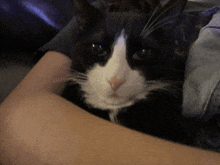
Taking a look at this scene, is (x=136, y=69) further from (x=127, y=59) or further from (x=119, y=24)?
(x=119, y=24)

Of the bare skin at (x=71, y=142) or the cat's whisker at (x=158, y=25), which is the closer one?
the bare skin at (x=71, y=142)

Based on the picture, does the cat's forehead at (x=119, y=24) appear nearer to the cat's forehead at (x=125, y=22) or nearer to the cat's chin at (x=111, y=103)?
the cat's forehead at (x=125, y=22)

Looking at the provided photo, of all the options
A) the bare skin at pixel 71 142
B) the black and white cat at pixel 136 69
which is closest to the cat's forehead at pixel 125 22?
the black and white cat at pixel 136 69

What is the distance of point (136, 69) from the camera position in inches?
22.7

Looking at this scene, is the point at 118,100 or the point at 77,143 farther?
the point at 118,100

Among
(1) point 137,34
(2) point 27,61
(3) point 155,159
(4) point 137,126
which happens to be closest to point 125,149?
(3) point 155,159

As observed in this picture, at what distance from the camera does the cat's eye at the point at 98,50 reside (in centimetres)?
60

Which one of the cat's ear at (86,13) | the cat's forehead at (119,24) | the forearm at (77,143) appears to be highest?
the cat's ear at (86,13)

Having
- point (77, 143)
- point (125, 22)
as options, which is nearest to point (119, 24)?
point (125, 22)

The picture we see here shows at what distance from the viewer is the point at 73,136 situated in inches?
16.3

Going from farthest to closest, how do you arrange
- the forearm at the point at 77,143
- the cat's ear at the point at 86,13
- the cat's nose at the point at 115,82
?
the cat's ear at the point at 86,13
the cat's nose at the point at 115,82
the forearm at the point at 77,143

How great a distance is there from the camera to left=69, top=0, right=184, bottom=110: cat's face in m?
0.56

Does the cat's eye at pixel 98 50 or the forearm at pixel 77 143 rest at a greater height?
the cat's eye at pixel 98 50

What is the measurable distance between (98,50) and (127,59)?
0.12 meters
